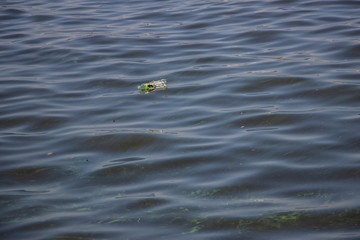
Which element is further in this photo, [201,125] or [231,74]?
[231,74]

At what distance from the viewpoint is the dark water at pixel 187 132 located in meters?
3.23

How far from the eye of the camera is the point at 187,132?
4.56 metres

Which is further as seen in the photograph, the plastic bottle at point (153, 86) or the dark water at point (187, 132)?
the plastic bottle at point (153, 86)

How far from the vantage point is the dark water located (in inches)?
127

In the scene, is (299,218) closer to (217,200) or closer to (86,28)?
(217,200)

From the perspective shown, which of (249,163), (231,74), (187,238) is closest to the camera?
(187,238)

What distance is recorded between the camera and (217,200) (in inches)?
134

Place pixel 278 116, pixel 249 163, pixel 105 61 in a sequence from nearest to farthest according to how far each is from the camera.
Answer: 1. pixel 249 163
2. pixel 278 116
3. pixel 105 61

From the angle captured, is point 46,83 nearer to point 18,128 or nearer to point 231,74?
point 18,128

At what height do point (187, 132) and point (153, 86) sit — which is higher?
point (153, 86)

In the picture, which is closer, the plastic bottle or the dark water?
the dark water

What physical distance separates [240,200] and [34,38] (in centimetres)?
635

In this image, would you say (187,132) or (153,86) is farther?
(153,86)

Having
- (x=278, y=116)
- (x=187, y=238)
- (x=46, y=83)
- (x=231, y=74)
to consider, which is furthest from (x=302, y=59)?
(x=187, y=238)
